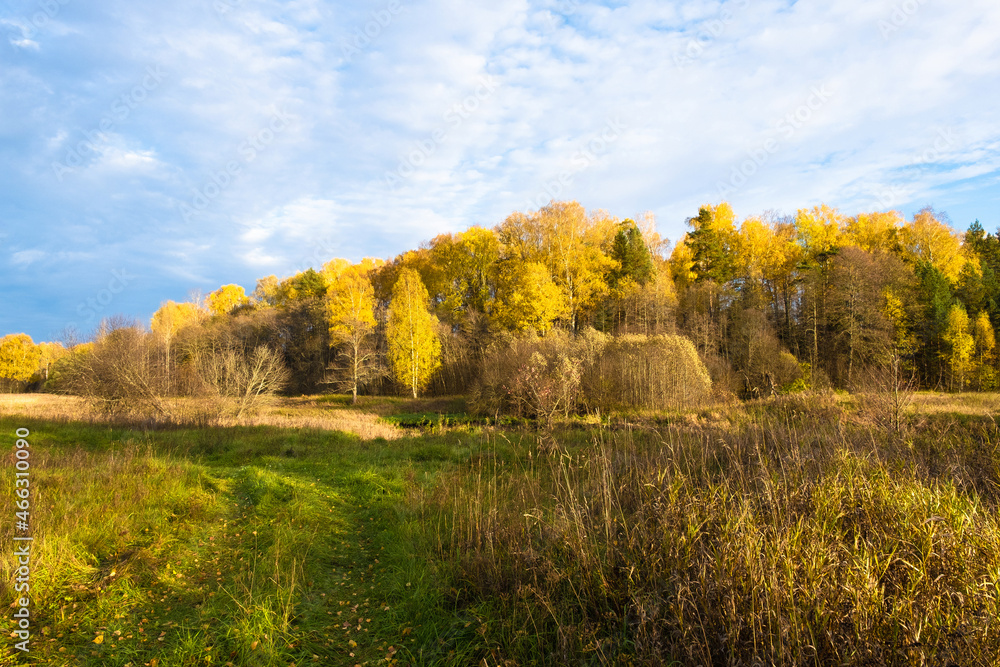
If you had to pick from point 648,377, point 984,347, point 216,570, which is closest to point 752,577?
point 216,570

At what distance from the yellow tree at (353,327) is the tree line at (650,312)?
0.15 m

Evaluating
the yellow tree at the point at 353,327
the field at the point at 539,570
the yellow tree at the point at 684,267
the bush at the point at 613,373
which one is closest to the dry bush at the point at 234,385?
the bush at the point at 613,373

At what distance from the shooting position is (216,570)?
4.34 m

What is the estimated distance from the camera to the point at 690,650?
2340mm

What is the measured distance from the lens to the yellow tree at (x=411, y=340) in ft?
99.9

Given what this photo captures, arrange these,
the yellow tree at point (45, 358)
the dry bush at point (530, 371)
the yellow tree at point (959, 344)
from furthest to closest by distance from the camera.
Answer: the yellow tree at point (45, 358)
the yellow tree at point (959, 344)
the dry bush at point (530, 371)

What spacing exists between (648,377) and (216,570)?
62.1 ft

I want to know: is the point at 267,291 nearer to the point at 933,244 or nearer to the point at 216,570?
the point at 216,570

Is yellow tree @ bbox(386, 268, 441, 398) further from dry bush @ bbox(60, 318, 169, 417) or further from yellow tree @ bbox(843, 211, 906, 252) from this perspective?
yellow tree @ bbox(843, 211, 906, 252)

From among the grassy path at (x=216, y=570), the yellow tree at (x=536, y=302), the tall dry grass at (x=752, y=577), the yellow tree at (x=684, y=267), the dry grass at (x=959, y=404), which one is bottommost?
the dry grass at (x=959, y=404)

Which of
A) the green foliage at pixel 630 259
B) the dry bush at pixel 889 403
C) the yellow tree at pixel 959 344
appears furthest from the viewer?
the green foliage at pixel 630 259

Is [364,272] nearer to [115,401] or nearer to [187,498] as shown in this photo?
[115,401]

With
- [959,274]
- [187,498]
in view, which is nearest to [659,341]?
[187,498]

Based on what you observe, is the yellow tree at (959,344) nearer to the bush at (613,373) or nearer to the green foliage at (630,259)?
the green foliage at (630,259)
